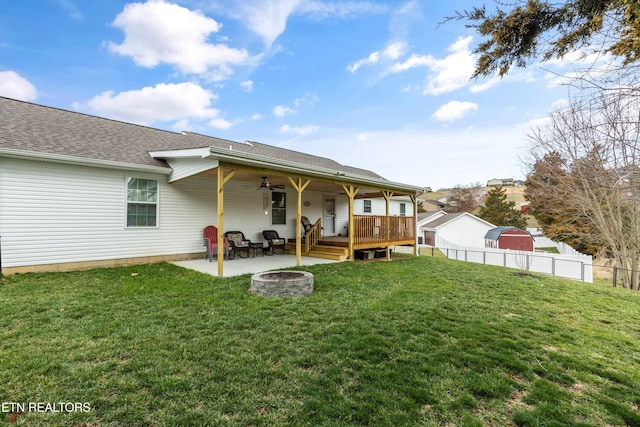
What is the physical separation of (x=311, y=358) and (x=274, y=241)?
25.1ft

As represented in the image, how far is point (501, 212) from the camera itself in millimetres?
30125

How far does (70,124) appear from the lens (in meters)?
8.29

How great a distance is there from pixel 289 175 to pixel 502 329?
5557 mm

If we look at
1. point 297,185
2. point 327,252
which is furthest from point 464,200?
point 297,185

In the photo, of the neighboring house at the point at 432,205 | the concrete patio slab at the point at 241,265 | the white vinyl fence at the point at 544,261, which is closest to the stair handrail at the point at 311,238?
the concrete patio slab at the point at 241,265

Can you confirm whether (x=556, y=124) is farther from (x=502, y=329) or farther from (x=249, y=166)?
(x=249, y=166)

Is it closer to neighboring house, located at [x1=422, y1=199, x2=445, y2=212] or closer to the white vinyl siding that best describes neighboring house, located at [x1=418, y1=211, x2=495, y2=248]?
neighboring house, located at [x1=422, y1=199, x2=445, y2=212]

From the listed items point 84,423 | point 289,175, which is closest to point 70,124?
point 289,175

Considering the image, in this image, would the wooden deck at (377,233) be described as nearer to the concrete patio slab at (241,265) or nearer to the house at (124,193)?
the house at (124,193)

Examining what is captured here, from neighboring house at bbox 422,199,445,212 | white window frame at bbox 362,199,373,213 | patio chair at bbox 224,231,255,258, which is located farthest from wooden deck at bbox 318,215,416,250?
neighboring house at bbox 422,199,445,212

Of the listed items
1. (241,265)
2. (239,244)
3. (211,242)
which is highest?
(211,242)

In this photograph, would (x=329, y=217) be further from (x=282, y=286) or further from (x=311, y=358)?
(x=311, y=358)

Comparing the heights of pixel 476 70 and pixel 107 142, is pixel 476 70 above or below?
below

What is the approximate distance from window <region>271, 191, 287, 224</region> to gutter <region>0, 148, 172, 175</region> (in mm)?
3762
